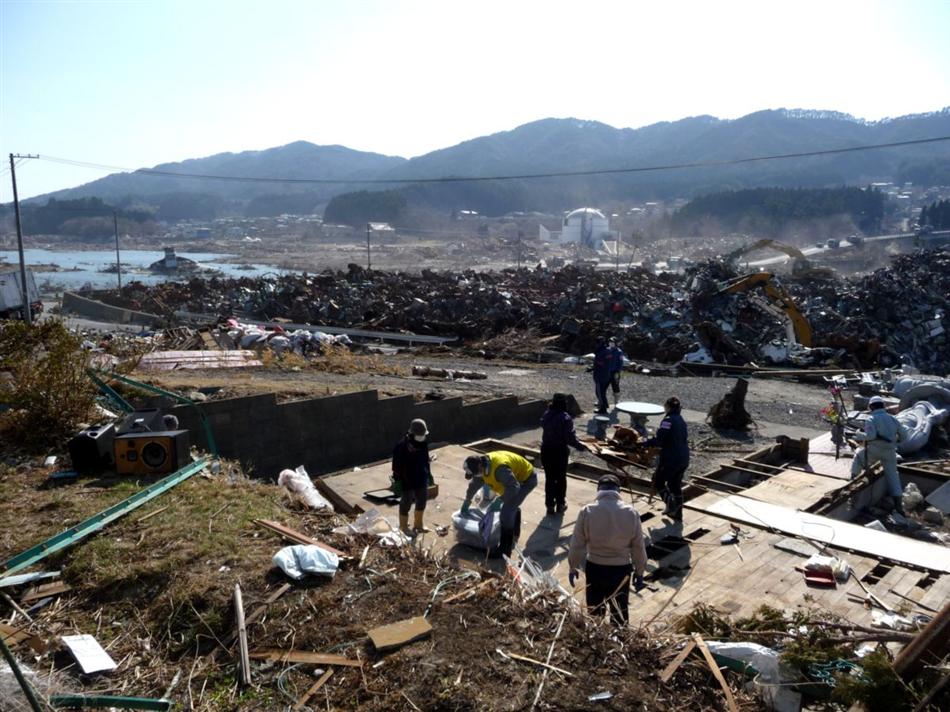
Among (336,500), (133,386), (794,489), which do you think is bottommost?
Result: (794,489)

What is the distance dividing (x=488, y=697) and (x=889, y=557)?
4894mm

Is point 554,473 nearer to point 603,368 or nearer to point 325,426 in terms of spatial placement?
point 325,426

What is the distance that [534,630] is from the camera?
4422mm

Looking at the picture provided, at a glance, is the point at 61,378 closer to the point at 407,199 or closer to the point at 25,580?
the point at 25,580

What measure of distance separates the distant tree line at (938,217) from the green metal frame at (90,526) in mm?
114818

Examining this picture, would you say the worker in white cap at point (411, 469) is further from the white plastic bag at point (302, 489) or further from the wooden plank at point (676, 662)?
the wooden plank at point (676, 662)

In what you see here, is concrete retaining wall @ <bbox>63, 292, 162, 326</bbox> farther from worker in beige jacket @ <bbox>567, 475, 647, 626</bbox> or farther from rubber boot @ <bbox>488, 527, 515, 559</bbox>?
worker in beige jacket @ <bbox>567, 475, 647, 626</bbox>

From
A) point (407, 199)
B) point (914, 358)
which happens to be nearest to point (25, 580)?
point (914, 358)

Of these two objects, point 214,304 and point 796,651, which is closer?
point 796,651

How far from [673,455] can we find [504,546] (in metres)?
2.17

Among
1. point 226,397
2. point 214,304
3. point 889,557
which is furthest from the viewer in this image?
point 214,304

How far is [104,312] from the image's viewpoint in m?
35.9

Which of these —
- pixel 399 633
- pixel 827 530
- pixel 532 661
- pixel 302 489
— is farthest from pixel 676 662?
pixel 302 489

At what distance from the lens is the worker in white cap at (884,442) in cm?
901
